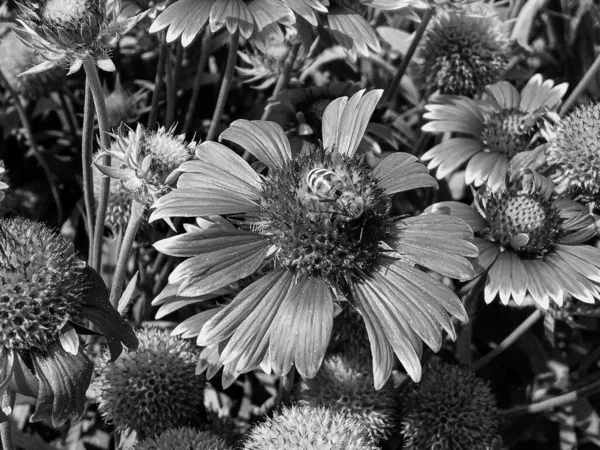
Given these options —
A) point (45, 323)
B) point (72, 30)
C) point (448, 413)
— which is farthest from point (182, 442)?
point (72, 30)

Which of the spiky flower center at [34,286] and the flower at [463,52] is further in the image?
the flower at [463,52]

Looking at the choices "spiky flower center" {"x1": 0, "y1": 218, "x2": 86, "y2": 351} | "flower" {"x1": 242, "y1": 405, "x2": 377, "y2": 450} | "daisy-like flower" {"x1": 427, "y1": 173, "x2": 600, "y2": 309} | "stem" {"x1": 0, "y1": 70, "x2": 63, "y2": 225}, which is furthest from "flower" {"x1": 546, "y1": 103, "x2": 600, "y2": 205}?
"stem" {"x1": 0, "y1": 70, "x2": 63, "y2": 225}

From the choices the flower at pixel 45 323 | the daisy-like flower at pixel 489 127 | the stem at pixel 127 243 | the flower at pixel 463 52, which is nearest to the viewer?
the flower at pixel 45 323

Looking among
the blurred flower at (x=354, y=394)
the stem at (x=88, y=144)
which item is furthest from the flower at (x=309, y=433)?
the stem at (x=88, y=144)

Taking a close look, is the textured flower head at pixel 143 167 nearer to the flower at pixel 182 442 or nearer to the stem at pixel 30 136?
the flower at pixel 182 442

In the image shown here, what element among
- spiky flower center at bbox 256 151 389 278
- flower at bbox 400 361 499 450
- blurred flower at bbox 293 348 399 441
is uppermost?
spiky flower center at bbox 256 151 389 278

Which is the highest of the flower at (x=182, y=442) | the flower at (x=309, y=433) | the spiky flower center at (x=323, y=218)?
the spiky flower center at (x=323, y=218)

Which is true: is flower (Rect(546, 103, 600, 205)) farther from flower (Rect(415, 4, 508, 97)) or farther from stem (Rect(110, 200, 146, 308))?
stem (Rect(110, 200, 146, 308))
